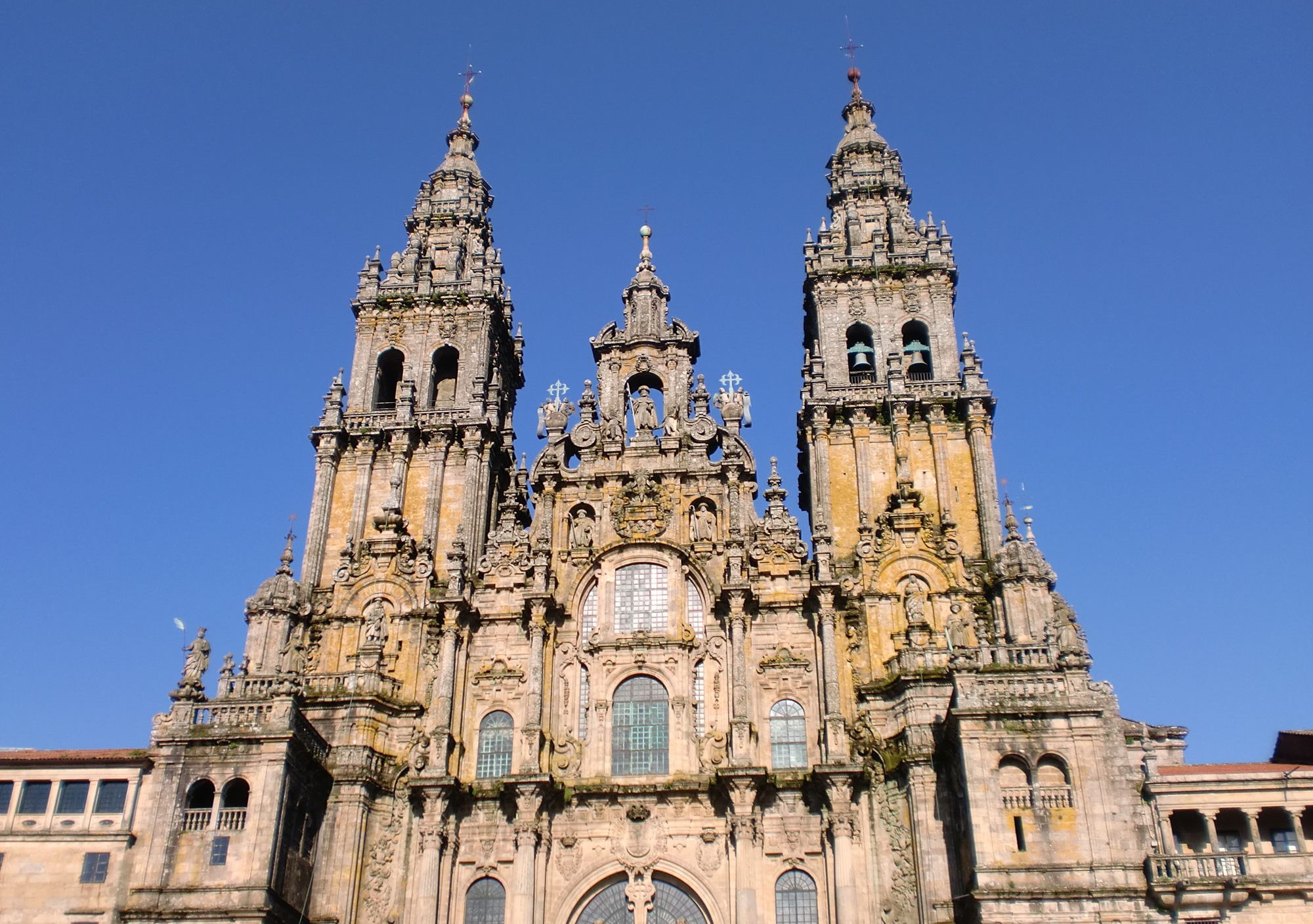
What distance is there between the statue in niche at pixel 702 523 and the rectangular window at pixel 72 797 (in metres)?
18.1

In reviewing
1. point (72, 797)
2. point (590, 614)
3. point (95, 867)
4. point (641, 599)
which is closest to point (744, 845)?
point (641, 599)

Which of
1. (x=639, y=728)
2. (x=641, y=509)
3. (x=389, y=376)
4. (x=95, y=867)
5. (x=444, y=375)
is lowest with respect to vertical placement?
(x=95, y=867)

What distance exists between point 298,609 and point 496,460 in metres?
8.67

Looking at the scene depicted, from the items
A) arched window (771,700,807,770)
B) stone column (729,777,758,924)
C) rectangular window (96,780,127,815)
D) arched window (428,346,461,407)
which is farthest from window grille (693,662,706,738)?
rectangular window (96,780,127,815)

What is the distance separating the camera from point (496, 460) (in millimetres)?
42531

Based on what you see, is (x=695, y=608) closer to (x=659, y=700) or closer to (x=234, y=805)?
(x=659, y=700)

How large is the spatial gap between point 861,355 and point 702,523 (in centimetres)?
867

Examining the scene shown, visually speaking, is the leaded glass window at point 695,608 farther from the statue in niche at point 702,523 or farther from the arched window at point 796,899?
the arched window at point 796,899

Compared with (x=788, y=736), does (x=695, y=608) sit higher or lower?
higher

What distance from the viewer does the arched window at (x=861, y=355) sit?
42.2 metres

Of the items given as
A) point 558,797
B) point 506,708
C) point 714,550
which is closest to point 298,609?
point 506,708

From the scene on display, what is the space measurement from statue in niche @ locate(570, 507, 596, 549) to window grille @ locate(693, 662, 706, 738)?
5223 mm

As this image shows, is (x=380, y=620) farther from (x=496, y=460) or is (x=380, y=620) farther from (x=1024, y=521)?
(x=1024, y=521)

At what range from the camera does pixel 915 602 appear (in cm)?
3603
